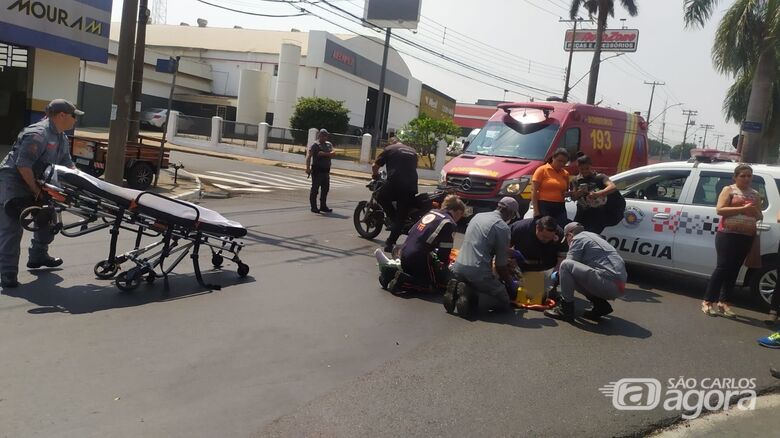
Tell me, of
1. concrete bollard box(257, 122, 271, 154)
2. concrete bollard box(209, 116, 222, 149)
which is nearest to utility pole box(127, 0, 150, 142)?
concrete bollard box(257, 122, 271, 154)

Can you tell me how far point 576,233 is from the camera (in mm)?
6949

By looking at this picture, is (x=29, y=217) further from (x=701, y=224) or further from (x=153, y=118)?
(x=153, y=118)

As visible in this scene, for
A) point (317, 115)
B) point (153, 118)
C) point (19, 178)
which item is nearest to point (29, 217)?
point (19, 178)

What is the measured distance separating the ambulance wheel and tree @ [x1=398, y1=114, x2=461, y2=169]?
84.9 feet

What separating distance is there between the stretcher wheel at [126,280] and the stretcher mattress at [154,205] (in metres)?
0.61

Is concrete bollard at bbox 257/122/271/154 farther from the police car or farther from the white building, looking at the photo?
the police car

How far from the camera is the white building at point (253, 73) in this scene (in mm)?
41594

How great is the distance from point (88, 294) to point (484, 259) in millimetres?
3906

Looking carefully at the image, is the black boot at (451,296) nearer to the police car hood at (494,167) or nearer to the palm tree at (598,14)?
the police car hood at (494,167)

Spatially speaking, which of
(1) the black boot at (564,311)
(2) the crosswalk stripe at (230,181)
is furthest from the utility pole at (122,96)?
(1) the black boot at (564,311)

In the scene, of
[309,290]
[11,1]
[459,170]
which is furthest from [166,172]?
[309,290]

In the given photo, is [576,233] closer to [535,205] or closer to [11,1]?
[535,205]

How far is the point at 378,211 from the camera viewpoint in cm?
1087

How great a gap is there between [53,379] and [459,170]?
8919 millimetres
